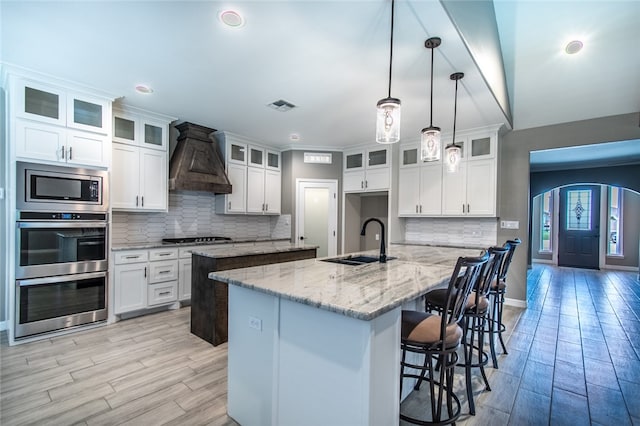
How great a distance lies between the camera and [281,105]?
12.0 feet

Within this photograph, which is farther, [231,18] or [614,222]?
[614,222]

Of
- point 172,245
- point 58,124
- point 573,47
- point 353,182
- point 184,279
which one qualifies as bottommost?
point 184,279

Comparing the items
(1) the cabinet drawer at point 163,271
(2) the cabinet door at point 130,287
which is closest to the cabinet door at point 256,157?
(1) the cabinet drawer at point 163,271

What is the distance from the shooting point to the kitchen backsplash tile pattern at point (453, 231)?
4.64 meters

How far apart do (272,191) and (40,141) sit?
3.31 m

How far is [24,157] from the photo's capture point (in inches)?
113

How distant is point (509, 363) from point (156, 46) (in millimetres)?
4161

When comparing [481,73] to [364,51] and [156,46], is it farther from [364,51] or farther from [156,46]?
[156,46]

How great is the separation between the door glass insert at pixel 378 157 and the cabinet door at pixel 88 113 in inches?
157

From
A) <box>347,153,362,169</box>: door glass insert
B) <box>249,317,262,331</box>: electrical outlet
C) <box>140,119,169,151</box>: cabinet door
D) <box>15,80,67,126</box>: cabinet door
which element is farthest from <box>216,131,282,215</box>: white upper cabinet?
<box>249,317,262,331</box>: electrical outlet

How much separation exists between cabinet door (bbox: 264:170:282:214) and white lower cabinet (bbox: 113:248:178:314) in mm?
1973

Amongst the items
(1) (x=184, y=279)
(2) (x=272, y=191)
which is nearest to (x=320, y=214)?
(2) (x=272, y=191)

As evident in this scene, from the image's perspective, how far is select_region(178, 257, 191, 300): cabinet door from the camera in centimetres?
404

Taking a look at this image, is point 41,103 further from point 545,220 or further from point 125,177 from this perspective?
point 545,220
